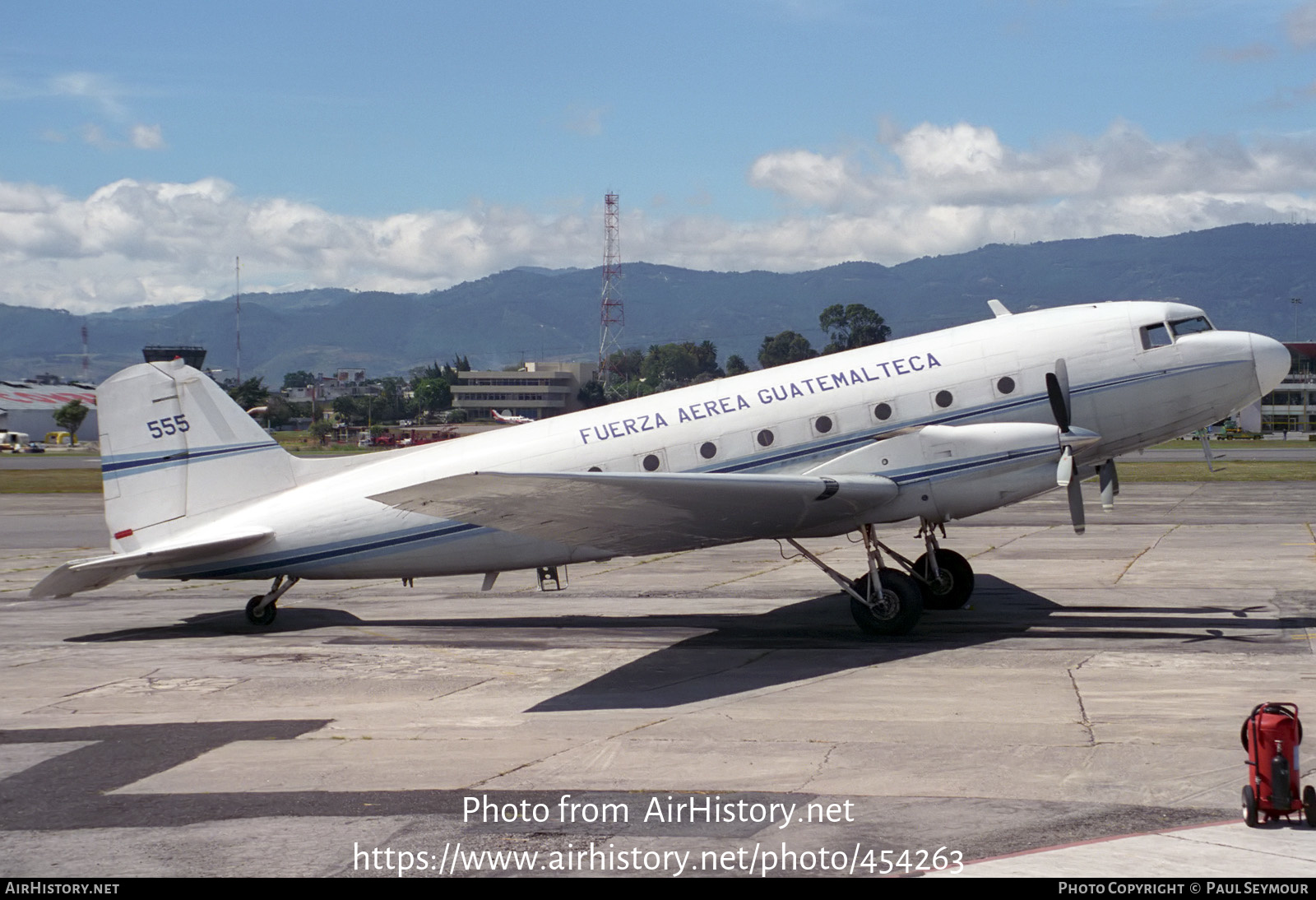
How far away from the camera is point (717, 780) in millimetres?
Answer: 11844

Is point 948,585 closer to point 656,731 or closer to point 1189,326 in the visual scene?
point 1189,326

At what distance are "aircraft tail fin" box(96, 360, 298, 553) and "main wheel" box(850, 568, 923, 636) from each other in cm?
1137

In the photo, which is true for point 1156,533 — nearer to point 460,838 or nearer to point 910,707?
point 910,707

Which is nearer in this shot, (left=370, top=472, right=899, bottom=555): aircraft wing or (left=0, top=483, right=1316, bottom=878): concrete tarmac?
(left=0, top=483, right=1316, bottom=878): concrete tarmac

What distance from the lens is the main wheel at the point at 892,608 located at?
779 inches

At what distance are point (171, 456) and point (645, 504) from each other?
→ 33.4 ft

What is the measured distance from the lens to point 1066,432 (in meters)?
19.9

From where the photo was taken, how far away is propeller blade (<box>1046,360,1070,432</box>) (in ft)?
65.3

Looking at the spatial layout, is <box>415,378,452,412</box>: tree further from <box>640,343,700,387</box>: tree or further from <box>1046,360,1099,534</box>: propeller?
<box>1046,360,1099,534</box>: propeller

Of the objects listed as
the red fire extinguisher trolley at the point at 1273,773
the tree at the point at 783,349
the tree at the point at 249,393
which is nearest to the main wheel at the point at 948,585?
the red fire extinguisher trolley at the point at 1273,773

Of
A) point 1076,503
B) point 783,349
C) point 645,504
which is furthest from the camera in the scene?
point 783,349

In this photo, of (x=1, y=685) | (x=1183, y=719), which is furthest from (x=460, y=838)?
(x=1, y=685)

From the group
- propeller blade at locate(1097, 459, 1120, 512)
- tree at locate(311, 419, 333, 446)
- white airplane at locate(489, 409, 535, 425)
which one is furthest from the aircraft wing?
tree at locate(311, 419, 333, 446)

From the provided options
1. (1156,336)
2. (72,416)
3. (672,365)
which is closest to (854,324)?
(672,365)
